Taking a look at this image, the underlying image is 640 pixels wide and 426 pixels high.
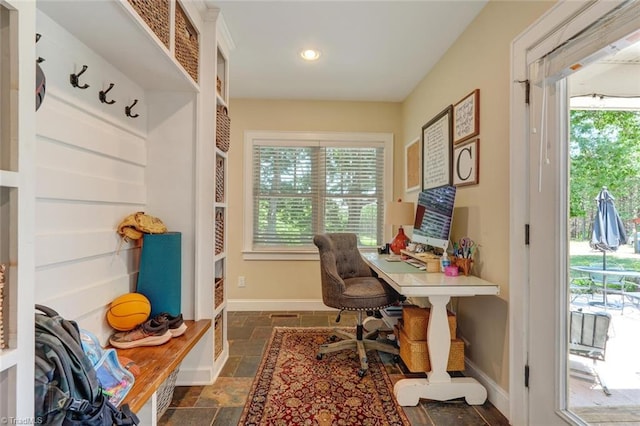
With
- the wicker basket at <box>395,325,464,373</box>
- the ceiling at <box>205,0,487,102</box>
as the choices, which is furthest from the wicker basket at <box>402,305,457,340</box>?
the ceiling at <box>205,0,487,102</box>

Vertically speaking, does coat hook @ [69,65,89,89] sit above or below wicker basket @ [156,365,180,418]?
above

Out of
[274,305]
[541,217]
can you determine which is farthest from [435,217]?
[274,305]

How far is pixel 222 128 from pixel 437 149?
5.85 ft

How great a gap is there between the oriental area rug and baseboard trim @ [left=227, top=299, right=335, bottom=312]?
1.01 m

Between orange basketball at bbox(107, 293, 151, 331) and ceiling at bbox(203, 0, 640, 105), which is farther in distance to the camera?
orange basketball at bbox(107, 293, 151, 331)

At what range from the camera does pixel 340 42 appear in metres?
2.37

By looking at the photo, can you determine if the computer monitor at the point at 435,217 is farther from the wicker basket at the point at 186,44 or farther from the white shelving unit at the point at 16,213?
the white shelving unit at the point at 16,213

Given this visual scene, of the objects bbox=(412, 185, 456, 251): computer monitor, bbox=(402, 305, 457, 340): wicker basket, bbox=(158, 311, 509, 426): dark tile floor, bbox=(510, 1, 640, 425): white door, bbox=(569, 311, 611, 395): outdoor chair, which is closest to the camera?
bbox=(569, 311, 611, 395): outdoor chair

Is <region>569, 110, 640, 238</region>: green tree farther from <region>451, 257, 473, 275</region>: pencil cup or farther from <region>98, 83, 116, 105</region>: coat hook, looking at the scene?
<region>98, 83, 116, 105</region>: coat hook

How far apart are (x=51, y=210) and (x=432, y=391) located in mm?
2140

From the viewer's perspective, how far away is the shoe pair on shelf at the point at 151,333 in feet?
5.13

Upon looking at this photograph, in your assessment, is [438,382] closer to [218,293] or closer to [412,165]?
[218,293]

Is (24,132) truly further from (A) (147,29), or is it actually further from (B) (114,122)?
(B) (114,122)

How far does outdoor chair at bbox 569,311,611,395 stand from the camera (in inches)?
50.2
